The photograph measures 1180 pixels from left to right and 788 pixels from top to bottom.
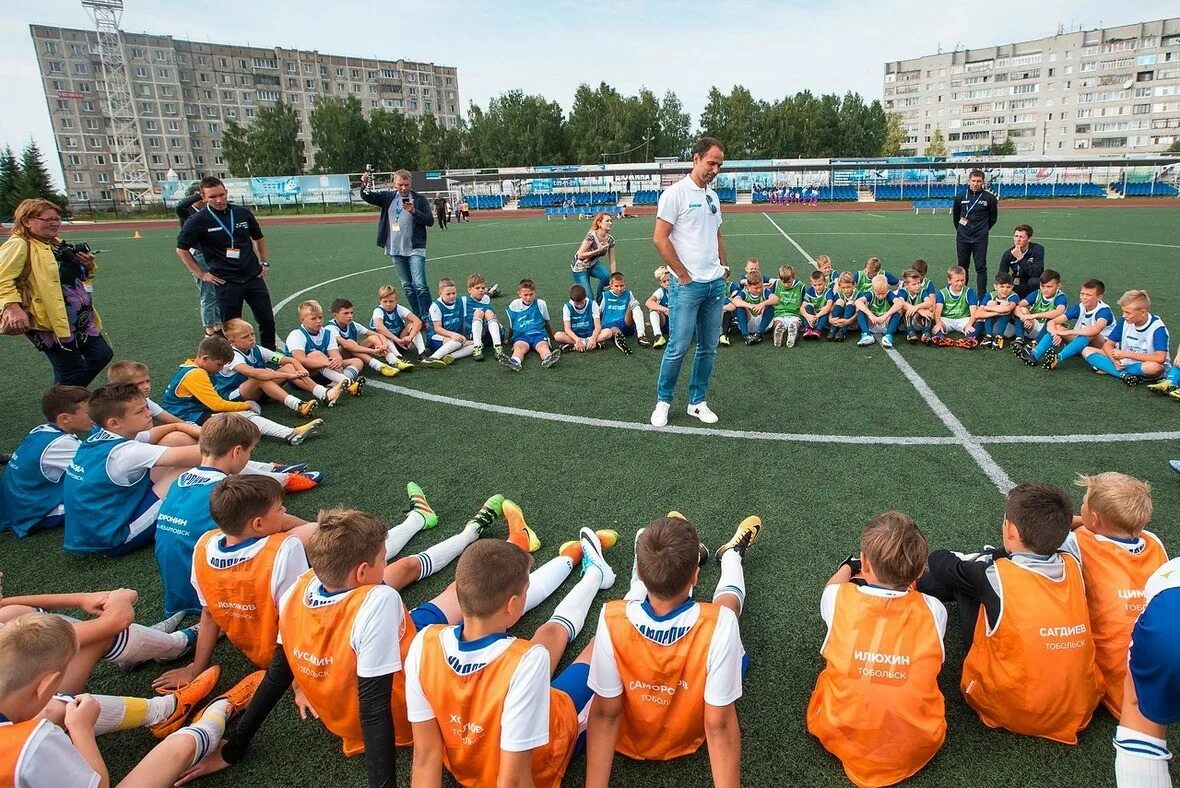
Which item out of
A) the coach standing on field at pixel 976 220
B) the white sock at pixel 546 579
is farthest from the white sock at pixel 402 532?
the coach standing on field at pixel 976 220

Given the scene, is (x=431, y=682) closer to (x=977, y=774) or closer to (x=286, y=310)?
(x=977, y=774)

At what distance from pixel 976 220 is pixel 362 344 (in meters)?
9.81

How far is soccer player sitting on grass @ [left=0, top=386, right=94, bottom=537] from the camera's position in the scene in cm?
456

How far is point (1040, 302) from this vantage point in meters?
8.46

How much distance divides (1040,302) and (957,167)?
45.7 meters

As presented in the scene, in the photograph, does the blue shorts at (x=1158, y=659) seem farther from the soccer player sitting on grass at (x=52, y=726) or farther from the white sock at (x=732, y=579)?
the soccer player sitting on grass at (x=52, y=726)

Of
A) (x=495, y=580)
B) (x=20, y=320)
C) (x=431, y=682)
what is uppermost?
(x=20, y=320)

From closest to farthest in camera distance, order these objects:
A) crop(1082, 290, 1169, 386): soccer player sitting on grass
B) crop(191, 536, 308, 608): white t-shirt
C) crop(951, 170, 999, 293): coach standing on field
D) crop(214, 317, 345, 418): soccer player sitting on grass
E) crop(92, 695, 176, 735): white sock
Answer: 1. crop(92, 695, 176, 735): white sock
2. crop(191, 536, 308, 608): white t-shirt
3. crop(214, 317, 345, 418): soccer player sitting on grass
4. crop(1082, 290, 1169, 386): soccer player sitting on grass
5. crop(951, 170, 999, 293): coach standing on field

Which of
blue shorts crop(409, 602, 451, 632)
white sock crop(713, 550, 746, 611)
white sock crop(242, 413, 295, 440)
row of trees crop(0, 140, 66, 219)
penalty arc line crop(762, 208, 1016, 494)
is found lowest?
penalty arc line crop(762, 208, 1016, 494)

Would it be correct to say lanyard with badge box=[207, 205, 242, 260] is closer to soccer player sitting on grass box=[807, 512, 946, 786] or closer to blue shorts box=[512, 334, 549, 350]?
blue shorts box=[512, 334, 549, 350]

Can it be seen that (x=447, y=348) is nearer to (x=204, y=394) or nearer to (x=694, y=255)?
(x=204, y=394)

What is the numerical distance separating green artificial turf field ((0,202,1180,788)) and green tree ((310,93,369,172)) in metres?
85.7

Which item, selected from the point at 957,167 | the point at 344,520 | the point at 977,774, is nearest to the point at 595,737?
the point at 344,520

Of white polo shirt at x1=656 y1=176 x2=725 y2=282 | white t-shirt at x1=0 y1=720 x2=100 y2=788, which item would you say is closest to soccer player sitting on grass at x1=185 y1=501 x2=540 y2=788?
white t-shirt at x1=0 y1=720 x2=100 y2=788
